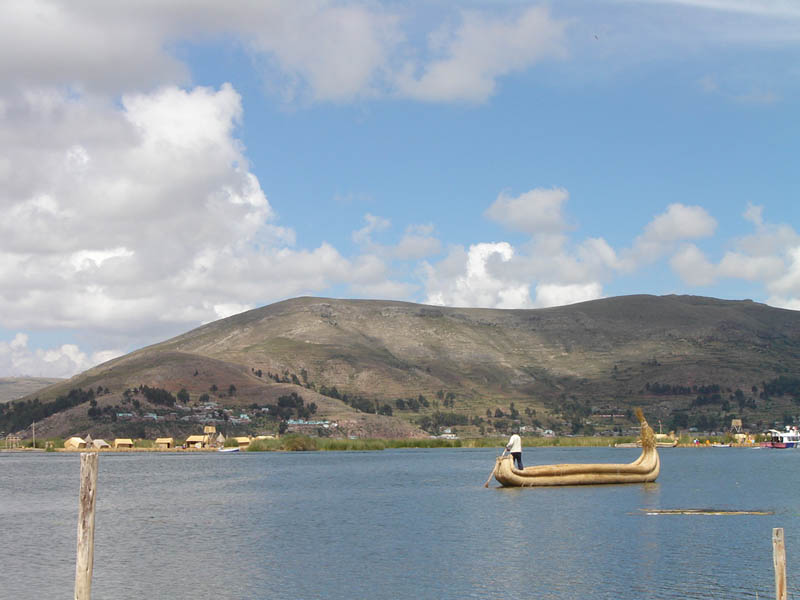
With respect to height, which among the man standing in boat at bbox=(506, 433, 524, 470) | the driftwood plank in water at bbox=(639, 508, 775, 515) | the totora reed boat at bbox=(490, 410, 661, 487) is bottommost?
the driftwood plank in water at bbox=(639, 508, 775, 515)

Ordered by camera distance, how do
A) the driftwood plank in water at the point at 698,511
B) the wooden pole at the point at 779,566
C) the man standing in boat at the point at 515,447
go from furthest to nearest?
the man standing in boat at the point at 515,447 → the driftwood plank in water at the point at 698,511 → the wooden pole at the point at 779,566

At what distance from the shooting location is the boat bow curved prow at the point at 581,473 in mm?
68312

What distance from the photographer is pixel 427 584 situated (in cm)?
3419

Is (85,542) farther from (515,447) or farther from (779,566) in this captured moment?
(515,447)

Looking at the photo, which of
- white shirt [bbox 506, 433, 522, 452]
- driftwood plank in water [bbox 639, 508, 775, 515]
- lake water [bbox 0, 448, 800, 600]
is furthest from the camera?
white shirt [bbox 506, 433, 522, 452]

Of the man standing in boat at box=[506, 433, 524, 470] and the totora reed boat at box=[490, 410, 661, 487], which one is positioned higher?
the man standing in boat at box=[506, 433, 524, 470]

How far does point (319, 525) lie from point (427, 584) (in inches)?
776

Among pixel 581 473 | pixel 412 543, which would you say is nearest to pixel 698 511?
pixel 581 473

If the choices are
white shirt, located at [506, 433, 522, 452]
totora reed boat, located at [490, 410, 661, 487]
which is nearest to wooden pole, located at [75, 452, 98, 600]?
white shirt, located at [506, 433, 522, 452]

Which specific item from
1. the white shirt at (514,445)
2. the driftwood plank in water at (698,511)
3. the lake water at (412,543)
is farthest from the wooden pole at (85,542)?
the white shirt at (514,445)

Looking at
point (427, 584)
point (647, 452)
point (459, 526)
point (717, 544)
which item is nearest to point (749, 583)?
point (717, 544)

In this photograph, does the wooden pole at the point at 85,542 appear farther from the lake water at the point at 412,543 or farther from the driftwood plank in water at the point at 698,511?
the driftwood plank in water at the point at 698,511

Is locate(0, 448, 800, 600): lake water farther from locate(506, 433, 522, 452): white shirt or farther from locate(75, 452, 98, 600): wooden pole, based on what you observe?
locate(75, 452, 98, 600): wooden pole

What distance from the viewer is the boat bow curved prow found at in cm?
6831
